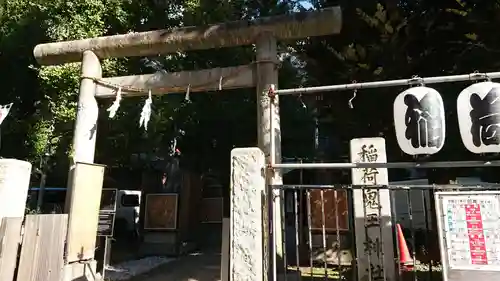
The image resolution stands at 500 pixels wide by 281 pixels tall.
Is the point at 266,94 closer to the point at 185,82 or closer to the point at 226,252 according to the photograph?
the point at 185,82

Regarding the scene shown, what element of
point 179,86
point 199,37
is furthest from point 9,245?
point 199,37

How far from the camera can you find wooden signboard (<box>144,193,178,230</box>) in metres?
15.4

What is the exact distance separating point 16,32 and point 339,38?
10464mm

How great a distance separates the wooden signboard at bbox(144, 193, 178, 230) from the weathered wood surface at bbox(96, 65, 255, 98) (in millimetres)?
7376

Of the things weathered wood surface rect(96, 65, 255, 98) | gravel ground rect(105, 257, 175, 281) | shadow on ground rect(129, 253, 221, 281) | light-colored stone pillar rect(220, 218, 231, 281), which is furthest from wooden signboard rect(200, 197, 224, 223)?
light-colored stone pillar rect(220, 218, 231, 281)

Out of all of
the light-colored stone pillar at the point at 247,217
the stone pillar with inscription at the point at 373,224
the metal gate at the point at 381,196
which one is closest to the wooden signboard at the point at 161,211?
the metal gate at the point at 381,196

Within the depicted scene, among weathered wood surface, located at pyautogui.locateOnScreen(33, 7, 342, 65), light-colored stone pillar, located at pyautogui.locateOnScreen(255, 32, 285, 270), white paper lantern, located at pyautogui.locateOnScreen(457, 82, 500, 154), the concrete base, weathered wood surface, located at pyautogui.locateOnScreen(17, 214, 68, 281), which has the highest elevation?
weathered wood surface, located at pyautogui.locateOnScreen(33, 7, 342, 65)

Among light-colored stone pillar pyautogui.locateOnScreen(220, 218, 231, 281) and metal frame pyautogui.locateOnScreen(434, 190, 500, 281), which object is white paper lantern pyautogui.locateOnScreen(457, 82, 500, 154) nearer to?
metal frame pyautogui.locateOnScreen(434, 190, 500, 281)

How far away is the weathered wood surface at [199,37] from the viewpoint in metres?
7.86

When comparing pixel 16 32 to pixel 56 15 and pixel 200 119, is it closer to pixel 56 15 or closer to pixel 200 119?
pixel 56 15

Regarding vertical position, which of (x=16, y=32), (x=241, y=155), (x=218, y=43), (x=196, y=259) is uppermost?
(x=16, y=32)

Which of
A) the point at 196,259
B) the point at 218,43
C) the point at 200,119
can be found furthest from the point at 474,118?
the point at 196,259

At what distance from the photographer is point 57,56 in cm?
960

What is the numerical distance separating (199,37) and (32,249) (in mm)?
5337
